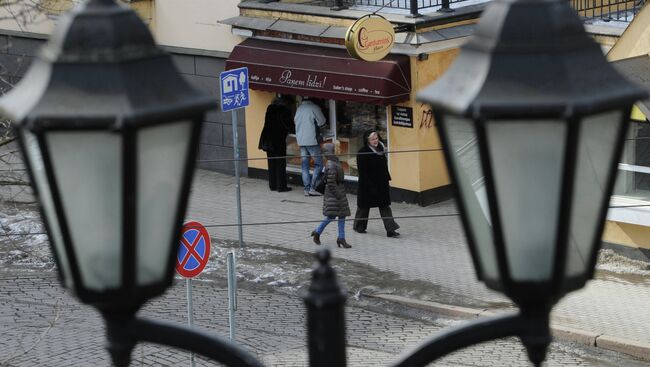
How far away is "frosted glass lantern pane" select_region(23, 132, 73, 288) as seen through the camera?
9.44ft

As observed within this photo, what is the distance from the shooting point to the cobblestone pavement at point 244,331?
1313 cm

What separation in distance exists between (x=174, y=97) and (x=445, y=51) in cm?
1618

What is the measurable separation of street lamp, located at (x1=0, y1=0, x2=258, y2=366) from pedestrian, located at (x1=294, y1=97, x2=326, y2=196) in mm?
16734

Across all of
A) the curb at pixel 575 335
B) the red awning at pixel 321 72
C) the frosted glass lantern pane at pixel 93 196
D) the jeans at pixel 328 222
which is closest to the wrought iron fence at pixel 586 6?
the red awning at pixel 321 72

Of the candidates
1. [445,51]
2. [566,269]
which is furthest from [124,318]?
[445,51]

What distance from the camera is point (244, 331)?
560 inches

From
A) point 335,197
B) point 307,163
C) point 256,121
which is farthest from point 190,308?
point 256,121

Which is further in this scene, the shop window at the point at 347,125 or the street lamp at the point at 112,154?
the shop window at the point at 347,125

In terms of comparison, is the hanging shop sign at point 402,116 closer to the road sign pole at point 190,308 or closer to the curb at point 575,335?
the curb at point 575,335

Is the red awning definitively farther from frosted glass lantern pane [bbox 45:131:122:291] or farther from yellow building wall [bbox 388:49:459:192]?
frosted glass lantern pane [bbox 45:131:122:291]

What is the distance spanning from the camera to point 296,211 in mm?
19172

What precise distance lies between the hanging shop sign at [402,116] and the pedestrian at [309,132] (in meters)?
1.45

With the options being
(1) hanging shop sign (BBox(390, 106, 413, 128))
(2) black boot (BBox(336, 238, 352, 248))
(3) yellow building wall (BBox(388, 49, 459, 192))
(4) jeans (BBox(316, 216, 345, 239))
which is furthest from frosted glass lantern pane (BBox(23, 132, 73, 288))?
(1) hanging shop sign (BBox(390, 106, 413, 128))

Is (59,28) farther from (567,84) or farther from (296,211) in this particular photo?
(296,211)
